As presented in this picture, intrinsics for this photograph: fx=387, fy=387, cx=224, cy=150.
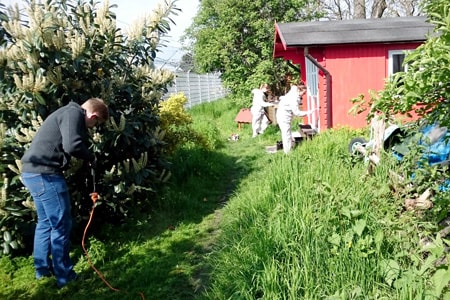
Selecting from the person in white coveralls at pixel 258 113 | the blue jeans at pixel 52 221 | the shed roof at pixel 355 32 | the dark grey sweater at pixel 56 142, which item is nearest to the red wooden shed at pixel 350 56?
the shed roof at pixel 355 32

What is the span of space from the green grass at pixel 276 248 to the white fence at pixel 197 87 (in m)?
11.5

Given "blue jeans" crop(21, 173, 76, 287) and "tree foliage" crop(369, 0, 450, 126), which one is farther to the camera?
"blue jeans" crop(21, 173, 76, 287)

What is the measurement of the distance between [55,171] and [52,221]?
0.50 m

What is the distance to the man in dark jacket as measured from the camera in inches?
147

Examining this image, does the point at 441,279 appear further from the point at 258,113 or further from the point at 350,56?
the point at 258,113

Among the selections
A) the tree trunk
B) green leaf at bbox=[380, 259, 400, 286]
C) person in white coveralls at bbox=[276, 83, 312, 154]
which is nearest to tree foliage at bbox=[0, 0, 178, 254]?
green leaf at bbox=[380, 259, 400, 286]

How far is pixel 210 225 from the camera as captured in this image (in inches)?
215

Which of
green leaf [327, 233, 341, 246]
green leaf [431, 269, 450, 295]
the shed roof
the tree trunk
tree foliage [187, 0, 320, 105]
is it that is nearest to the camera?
green leaf [431, 269, 450, 295]

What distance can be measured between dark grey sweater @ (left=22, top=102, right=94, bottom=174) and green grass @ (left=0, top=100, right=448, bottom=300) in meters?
1.25

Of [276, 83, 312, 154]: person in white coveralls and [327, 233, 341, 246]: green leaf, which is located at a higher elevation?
[276, 83, 312, 154]: person in white coveralls

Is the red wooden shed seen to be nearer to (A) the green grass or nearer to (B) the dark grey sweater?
(A) the green grass

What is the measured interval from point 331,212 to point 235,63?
14.1 meters

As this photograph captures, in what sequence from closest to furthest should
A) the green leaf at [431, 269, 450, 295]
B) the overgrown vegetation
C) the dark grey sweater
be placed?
the green leaf at [431, 269, 450, 295] < the dark grey sweater < the overgrown vegetation

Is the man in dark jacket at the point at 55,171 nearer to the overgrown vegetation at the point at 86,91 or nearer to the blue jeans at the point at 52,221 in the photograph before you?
A: the blue jeans at the point at 52,221
